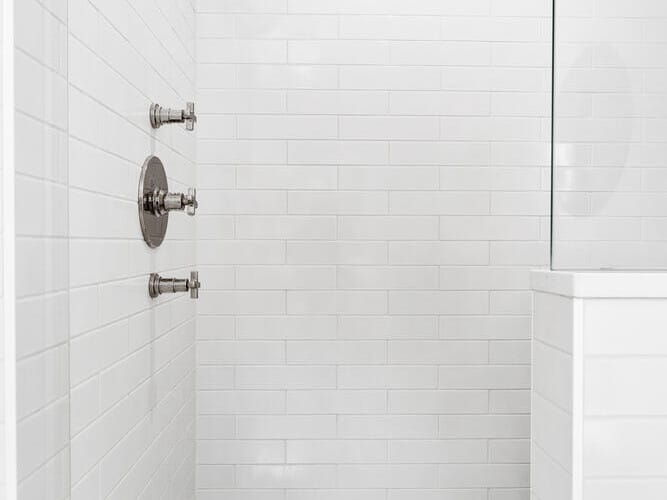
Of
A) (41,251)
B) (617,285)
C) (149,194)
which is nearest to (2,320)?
(41,251)

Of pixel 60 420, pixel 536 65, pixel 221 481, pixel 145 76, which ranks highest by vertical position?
pixel 536 65

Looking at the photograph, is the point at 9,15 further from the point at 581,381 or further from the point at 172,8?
the point at 172,8

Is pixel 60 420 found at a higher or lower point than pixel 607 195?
lower

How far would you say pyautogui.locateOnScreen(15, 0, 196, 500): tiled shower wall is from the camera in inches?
35.6

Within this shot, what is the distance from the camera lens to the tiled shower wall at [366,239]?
2.49 m

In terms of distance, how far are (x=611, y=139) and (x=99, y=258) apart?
97cm

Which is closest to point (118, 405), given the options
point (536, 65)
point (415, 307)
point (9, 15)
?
point (9, 15)

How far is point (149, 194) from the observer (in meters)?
1.78

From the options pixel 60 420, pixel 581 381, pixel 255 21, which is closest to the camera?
pixel 60 420

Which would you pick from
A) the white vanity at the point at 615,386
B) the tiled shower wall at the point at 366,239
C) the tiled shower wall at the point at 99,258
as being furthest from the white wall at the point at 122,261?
the white vanity at the point at 615,386

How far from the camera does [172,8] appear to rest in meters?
2.10

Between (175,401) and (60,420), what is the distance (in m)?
1.15

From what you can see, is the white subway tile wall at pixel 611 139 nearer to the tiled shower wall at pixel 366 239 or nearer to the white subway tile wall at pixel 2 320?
the white subway tile wall at pixel 2 320

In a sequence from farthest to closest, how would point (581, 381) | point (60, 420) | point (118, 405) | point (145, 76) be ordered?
1. point (145, 76)
2. point (118, 405)
3. point (581, 381)
4. point (60, 420)
